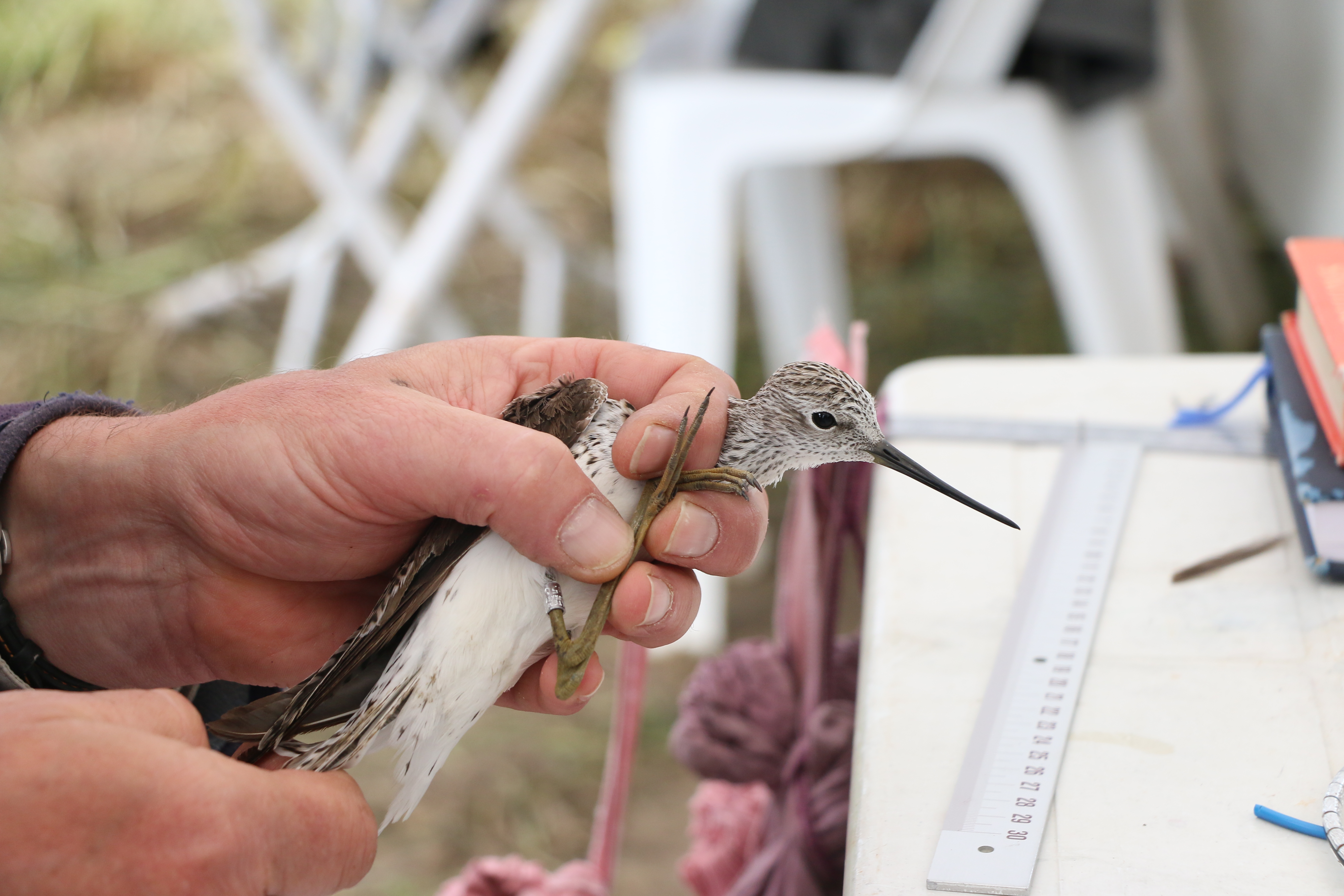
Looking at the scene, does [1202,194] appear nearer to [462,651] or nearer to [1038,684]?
[1038,684]

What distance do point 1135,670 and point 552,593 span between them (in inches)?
18.9

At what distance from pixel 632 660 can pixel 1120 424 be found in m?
0.59

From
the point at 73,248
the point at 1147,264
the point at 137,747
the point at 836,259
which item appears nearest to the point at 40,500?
the point at 137,747

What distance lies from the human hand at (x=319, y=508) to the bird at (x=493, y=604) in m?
0.03

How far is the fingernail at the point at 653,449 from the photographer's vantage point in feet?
2.93

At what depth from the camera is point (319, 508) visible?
93 centimetres

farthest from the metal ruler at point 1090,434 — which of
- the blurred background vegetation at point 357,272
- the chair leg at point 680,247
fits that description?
the blurred background vegetation at point 357,272

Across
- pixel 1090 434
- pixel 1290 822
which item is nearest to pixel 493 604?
pixel 1290 822

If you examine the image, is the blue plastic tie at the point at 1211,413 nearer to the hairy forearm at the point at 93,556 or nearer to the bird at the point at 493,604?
the bird at the point at 493,604

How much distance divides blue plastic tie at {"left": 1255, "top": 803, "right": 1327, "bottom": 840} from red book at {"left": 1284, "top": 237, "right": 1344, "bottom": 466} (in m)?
0.39

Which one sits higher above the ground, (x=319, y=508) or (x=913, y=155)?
(x=319, y=508)

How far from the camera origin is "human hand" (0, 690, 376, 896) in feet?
2.19

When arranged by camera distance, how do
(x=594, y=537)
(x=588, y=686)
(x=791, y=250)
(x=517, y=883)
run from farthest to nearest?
(x=791, y=250) < (x=517, y=883) < (x=588, y=686) < (x=594, y=537)

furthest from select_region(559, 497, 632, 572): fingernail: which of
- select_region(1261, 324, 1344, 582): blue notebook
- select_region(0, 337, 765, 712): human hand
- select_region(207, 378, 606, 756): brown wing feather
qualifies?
select_region(1261, 324, 1344, 582): blue notebook
